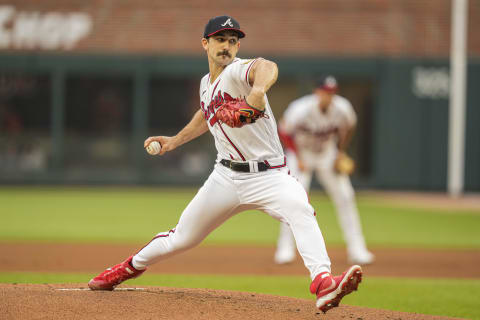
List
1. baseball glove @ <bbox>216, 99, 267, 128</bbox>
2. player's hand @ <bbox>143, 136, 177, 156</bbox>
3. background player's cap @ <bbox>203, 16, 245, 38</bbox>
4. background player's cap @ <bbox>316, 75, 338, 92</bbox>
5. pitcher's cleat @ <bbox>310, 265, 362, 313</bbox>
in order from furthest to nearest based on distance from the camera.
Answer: background player's cap @ <bbox>316, 75, 338, 92</bbox>, player's hand @ <bbox>143, 136, 177, 156</bbox>, background player's cap @ <bbox>203, 16, 245, 38</bbox>, pitcher's cleat @ <bbox>310, 265, 362, 313</bbox>, baseball glove @ <bbox>216, 99, 267, 128</bbox>

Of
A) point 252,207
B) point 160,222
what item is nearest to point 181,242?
point 252,207

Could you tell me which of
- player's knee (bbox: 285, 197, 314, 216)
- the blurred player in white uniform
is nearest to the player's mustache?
player's knee (bbox: 285, 197, 314, 216)

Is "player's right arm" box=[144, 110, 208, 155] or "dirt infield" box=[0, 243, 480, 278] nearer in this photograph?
"player's right arm" box=[144, 110, 208, 155]

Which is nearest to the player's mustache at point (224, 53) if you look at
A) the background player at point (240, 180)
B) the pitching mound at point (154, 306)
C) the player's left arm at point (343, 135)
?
the background player at point (240, 180)

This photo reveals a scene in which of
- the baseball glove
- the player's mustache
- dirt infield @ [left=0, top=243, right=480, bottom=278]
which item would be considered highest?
the player's mustache

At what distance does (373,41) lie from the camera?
61.1 feet

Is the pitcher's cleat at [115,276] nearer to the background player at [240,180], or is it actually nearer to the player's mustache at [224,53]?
the background player at [240,180]

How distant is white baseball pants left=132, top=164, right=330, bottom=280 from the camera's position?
4.34 m

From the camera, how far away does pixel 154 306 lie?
4477mm

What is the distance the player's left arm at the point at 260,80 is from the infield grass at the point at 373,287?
2376 mm

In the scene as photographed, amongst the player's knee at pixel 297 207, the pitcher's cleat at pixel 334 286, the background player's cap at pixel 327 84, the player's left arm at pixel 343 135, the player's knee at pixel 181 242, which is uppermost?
the background player's cap at pixel 327 84

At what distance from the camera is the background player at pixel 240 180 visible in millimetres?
4312

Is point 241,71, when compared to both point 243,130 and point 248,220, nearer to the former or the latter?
point 243,130

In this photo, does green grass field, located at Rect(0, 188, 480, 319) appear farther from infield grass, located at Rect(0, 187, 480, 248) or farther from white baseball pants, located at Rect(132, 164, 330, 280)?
white baseball pants, located at Rect(132, 164, 330, 280)
